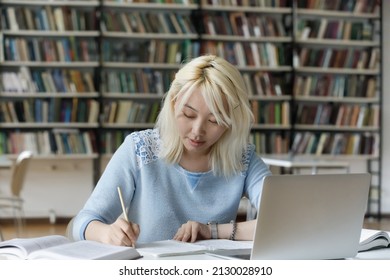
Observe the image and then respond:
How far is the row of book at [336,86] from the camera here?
7.32 meters

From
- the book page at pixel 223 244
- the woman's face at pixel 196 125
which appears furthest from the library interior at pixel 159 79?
the book page at pixel 223 244

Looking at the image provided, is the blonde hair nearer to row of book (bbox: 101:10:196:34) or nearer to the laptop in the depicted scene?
the laptop

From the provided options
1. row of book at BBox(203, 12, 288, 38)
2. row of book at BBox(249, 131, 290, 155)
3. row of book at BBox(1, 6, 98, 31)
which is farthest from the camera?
row of book at BBox(249, 131, 290, 155)

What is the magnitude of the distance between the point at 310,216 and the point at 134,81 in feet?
18.6

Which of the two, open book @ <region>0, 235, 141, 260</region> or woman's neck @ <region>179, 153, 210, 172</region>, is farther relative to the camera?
woman's neck @ <region>179, 153, 210, 172</region>

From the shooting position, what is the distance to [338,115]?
24.3ft

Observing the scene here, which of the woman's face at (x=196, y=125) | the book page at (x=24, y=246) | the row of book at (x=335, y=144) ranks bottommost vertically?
the row of book at (x=335, y=144)

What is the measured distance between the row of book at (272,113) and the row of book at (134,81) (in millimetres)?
907

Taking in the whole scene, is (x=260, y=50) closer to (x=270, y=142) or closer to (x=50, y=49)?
(x=270, y=142)

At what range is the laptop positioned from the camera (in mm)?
1281

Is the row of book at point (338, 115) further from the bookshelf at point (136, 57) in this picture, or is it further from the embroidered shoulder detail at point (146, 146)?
the embroidered shoulder detail at point (146, 146)

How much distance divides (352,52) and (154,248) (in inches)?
246

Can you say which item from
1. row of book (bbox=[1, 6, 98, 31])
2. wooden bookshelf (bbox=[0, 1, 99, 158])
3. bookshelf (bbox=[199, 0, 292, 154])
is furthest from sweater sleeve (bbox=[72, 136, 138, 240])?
bookshelf (bbox=[199, 0, 292, 154])

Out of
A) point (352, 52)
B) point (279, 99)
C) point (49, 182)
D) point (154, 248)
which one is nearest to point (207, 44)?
point (279, 99)
